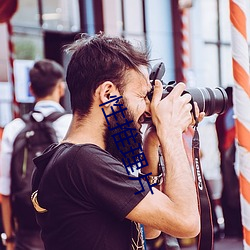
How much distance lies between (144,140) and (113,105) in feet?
0.81

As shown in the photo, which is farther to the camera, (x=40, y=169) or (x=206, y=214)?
(x=206, y=214)

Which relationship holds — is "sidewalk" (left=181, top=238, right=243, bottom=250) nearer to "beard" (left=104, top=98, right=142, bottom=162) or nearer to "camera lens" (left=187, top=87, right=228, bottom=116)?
"camera lens" (left=187, top=87, right=228, bottom=116)

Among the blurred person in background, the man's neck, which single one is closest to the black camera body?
the man's neck

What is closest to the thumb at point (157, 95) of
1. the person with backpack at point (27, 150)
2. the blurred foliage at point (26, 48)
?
the person with backpack at point (27, 150)

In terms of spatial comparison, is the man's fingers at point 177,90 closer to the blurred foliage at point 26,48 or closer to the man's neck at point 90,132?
the man's neck at point 90,132

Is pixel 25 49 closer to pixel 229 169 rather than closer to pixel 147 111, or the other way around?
pixel 229 169

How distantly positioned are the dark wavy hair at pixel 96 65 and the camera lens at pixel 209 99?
250 mm

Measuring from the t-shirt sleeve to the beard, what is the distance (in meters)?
0.09

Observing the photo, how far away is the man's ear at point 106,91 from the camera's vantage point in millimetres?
1455

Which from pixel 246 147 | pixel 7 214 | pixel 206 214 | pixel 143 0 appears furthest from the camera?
pixel 143 0

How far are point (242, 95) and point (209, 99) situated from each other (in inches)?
16.0

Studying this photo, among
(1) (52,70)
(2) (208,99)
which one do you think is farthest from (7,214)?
(2) (208,99)

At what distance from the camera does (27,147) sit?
2793 mm

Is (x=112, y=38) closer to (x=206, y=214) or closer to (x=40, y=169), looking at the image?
(x=40, y=169)
